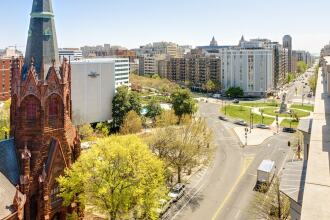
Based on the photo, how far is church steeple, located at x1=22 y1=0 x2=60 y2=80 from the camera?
2752 centimetres

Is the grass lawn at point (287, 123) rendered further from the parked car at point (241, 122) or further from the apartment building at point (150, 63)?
the apartment building at point (150, 63)

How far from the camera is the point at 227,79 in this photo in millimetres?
152125

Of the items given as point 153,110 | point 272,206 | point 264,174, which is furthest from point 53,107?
point 153,110

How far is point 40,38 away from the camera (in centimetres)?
2761

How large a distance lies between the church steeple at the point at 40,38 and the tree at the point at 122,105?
5548cm

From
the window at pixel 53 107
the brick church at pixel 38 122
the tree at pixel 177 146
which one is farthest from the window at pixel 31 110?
the tree at pixel 177 146

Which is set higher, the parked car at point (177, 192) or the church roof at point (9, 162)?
the church roof at point (9, 162)

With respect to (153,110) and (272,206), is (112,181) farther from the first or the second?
(153,110)

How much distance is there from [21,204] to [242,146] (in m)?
51.0

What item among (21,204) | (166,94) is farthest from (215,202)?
(166,94)

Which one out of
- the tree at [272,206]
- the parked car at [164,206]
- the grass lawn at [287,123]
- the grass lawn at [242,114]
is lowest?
the parked car at [164,206]

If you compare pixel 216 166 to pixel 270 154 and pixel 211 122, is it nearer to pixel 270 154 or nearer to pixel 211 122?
pixel 270 154

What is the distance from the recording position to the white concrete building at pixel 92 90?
264 feet

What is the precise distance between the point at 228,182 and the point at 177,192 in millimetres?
8758
